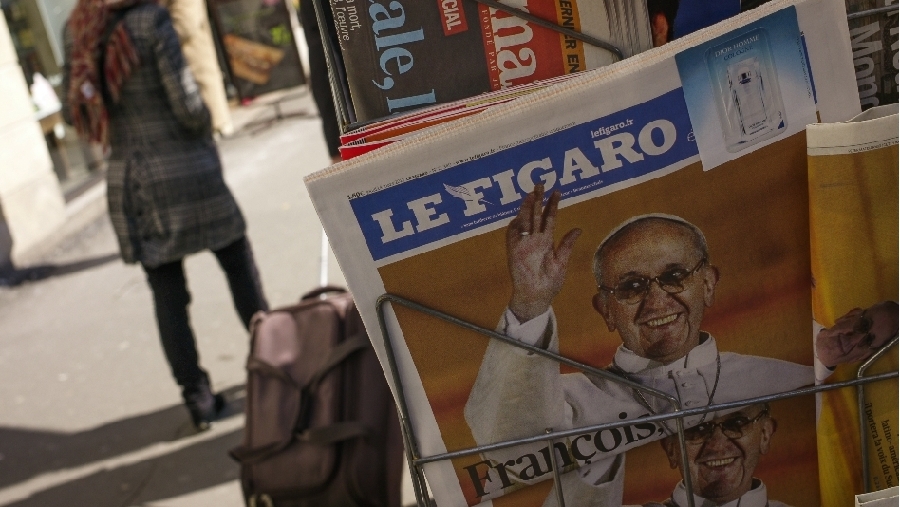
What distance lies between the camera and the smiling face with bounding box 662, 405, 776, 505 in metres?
0.91

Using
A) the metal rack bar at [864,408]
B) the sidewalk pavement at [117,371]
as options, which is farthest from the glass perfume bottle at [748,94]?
the sidewalk pavement at [117,371]

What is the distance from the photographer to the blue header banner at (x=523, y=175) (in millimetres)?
800

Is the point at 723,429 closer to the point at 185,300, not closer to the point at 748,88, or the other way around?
the point at 748,88

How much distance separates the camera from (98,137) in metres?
2.81

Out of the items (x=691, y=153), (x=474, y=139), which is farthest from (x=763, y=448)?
(x=474, y=139)

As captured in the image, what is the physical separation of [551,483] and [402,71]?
457mm

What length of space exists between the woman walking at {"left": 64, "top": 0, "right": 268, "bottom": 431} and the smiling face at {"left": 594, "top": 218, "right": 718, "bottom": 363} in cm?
218

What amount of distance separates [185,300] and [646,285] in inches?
94.3

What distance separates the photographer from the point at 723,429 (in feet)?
2.98

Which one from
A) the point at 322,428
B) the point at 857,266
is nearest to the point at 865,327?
the point at 857,266

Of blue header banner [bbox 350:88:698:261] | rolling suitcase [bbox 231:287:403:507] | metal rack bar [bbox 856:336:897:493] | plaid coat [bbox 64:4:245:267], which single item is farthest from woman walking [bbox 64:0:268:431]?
metal rack bar [bbox 856:336:897:493]

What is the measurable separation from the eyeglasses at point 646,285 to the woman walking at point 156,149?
2.19m

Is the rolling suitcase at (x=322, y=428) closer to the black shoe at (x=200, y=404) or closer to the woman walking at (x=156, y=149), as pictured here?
the woman walking at (x=156, y=149)

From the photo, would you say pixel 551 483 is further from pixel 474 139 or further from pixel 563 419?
pixel 474 139
